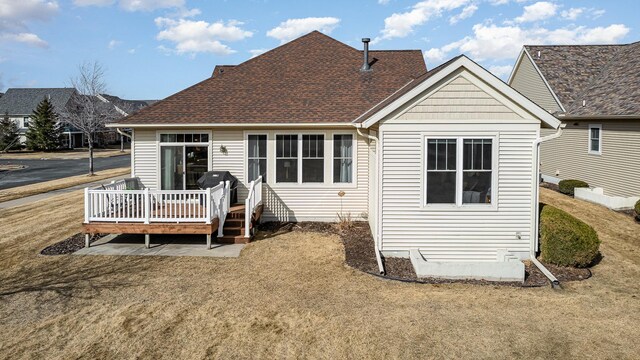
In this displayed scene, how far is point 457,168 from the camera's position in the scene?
10.3 m

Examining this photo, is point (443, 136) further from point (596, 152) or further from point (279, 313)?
point (596, 152)

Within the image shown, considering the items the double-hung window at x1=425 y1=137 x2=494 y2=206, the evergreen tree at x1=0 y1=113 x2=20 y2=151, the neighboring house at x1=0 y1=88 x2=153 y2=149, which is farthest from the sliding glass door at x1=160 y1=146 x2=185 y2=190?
the neighboring house at x1=0 y1=88 x2=153 y2=149

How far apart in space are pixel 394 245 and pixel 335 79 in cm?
768

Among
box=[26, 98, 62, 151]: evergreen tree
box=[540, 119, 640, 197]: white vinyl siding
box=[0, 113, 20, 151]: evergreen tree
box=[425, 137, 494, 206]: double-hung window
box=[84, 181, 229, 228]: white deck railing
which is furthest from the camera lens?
box=[26, 98, 62, 151]: evergreen tree

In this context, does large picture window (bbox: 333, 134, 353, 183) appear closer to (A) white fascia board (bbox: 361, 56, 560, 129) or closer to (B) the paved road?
(A) white fascia board (bbox: 361, 56, 560, 129)

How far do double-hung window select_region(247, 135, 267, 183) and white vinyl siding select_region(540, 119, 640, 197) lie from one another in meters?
12.8

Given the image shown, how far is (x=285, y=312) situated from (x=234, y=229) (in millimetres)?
5069

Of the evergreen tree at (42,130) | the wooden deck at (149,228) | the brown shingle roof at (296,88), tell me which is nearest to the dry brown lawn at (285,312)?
the wooden deck at (149,228)

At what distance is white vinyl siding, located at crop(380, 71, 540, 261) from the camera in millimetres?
10266

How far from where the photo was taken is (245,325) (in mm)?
6961

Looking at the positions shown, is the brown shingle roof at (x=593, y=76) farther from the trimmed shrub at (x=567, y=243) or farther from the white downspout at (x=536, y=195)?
the trimmed shrub at (x=567, y=243)

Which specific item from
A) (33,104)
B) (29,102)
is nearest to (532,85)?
(33,104)

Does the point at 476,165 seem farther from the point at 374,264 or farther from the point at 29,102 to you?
the point at 29,102

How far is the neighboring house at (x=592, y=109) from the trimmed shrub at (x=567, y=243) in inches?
280
